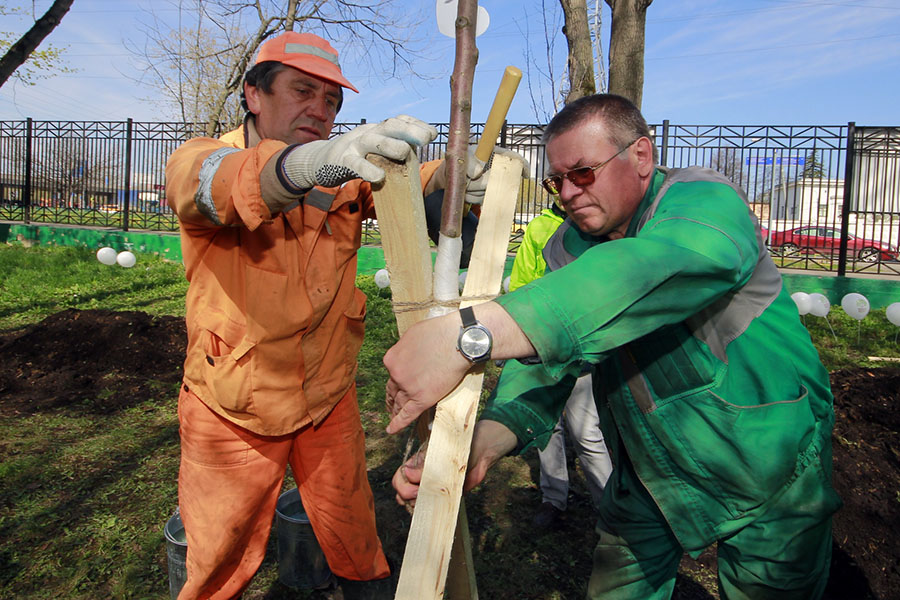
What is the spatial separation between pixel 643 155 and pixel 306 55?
1350 mm

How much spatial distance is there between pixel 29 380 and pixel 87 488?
Answer: 2510mm

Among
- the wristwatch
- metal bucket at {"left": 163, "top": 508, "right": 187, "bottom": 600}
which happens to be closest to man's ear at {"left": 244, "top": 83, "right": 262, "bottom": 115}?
the wristwatch

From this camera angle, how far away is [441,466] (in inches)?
51.3

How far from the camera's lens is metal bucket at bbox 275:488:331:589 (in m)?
2.94

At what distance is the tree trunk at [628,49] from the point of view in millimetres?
5152

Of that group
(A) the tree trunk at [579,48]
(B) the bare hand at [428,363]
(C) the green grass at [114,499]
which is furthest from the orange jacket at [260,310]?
(A) the tree trunk at [579,48]

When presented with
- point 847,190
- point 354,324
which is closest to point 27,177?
point 354,324

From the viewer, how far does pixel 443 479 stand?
1298mm

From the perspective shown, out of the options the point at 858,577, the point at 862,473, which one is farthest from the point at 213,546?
the point at 862,473

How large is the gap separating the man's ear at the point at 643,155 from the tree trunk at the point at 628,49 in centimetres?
369

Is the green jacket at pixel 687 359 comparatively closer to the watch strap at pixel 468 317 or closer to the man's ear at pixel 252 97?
the watch strap at pixel 468 317

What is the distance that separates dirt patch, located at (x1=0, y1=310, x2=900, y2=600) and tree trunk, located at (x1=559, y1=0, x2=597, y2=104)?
Answer: 10.5ft

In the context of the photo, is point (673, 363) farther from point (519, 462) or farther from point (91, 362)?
point (91, 362)

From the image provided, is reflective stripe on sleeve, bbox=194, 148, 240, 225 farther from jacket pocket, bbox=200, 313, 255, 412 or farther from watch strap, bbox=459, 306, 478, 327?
watch strap, bbox=459, 306, 478, 327
